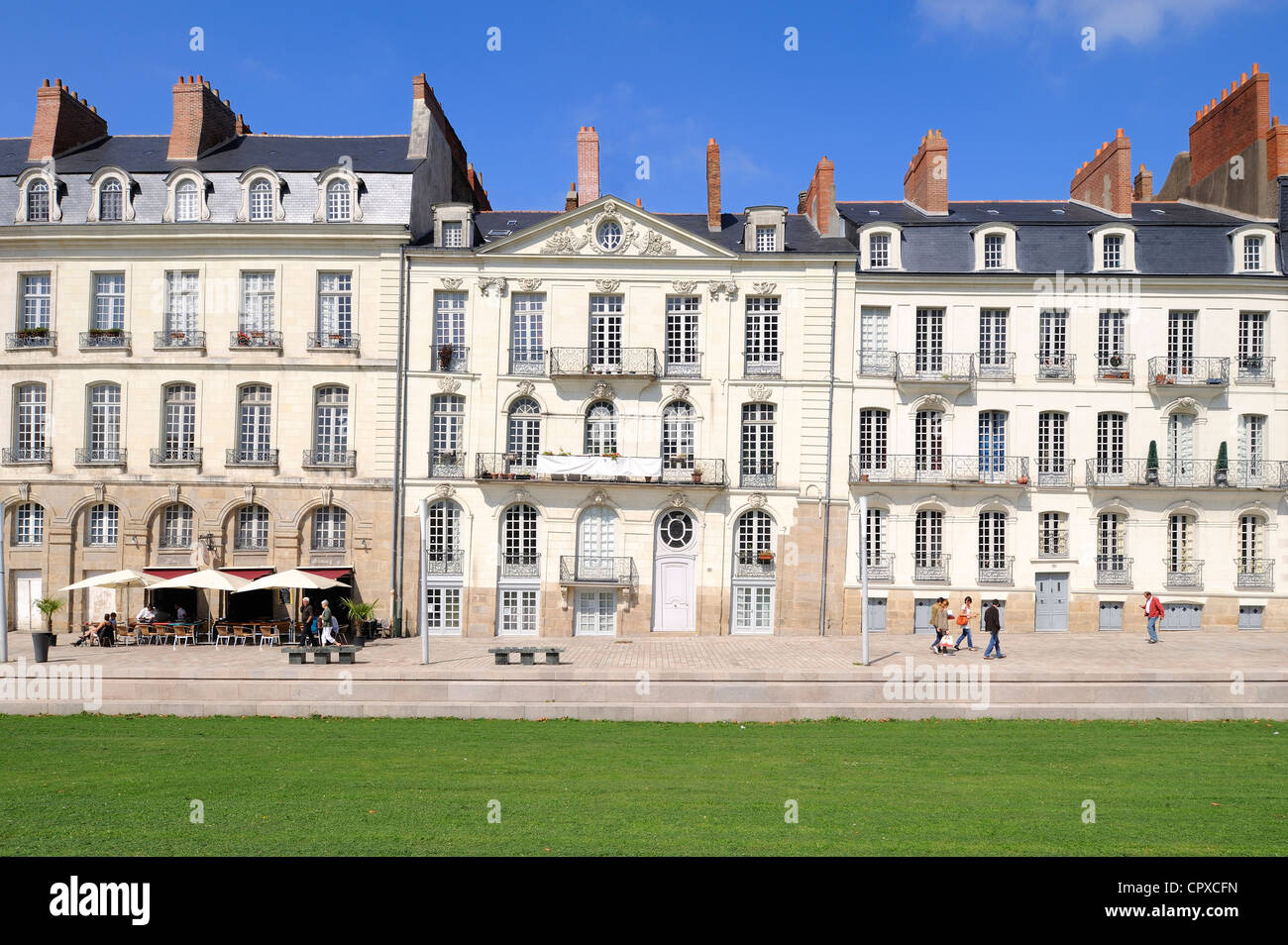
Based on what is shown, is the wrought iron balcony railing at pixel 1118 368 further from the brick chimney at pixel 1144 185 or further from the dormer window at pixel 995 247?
the brick chimney at pixel 1144 185

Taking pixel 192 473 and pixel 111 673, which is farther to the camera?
pixel 192 473

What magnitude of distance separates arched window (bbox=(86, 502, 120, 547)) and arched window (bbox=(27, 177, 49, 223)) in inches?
413

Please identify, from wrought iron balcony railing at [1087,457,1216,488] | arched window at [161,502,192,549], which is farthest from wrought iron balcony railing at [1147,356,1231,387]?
arched window at [161,502,192,549]

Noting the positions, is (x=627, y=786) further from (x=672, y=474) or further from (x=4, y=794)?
(x=672, y=474)

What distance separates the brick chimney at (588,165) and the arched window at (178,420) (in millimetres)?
15791

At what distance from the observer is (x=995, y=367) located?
103 feet

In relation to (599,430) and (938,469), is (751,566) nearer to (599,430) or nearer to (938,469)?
(599,430)

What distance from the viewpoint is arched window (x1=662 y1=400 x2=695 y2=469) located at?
103 feet

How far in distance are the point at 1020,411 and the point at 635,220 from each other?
1503cm

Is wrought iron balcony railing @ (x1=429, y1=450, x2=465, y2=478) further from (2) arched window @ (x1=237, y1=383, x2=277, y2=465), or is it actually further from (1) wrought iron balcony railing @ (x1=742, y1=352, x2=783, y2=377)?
(1) wrought iron balcony railing @ (x1=742, y1=352, x2=783, y2=377)

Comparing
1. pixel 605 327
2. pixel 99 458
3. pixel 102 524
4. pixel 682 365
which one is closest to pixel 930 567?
pixel 682 365

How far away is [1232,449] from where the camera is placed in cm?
3122

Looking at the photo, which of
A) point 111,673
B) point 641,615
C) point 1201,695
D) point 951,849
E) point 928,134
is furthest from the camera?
point 928,134
